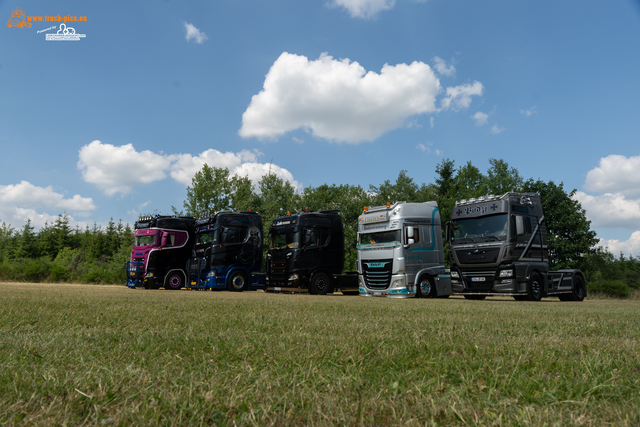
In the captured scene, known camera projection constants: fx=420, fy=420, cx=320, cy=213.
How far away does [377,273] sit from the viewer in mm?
16359

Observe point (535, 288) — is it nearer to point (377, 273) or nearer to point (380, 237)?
point (377, 273)

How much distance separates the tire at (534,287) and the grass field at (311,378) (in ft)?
35.1

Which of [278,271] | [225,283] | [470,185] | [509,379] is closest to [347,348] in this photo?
[509,379]

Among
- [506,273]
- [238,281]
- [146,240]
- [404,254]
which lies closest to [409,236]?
[404,254]

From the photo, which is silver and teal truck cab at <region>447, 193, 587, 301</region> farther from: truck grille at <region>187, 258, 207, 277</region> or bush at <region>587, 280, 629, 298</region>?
bush at <region>587, 280, 629, 298</region>

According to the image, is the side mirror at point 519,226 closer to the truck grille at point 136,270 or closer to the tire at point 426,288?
the tire at point 426,288

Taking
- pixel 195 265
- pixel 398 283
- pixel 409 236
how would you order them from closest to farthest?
pixel 398 283
pixel 409 236
pixel 195 265

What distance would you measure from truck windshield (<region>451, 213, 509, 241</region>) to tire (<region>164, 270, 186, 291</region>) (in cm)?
1425

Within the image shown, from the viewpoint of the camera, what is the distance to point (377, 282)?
16.3 metres

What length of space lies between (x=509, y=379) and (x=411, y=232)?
13639mm

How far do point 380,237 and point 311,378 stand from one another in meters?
14.5

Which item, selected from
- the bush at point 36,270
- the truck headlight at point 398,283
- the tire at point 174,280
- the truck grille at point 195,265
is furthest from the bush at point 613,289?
the bush at point 36,270

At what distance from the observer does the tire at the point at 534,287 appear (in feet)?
45.0

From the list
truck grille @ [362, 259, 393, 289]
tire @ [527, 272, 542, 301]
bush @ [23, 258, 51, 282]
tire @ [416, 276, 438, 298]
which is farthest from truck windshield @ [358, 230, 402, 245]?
bush @ [23, 258, 51, 282]
